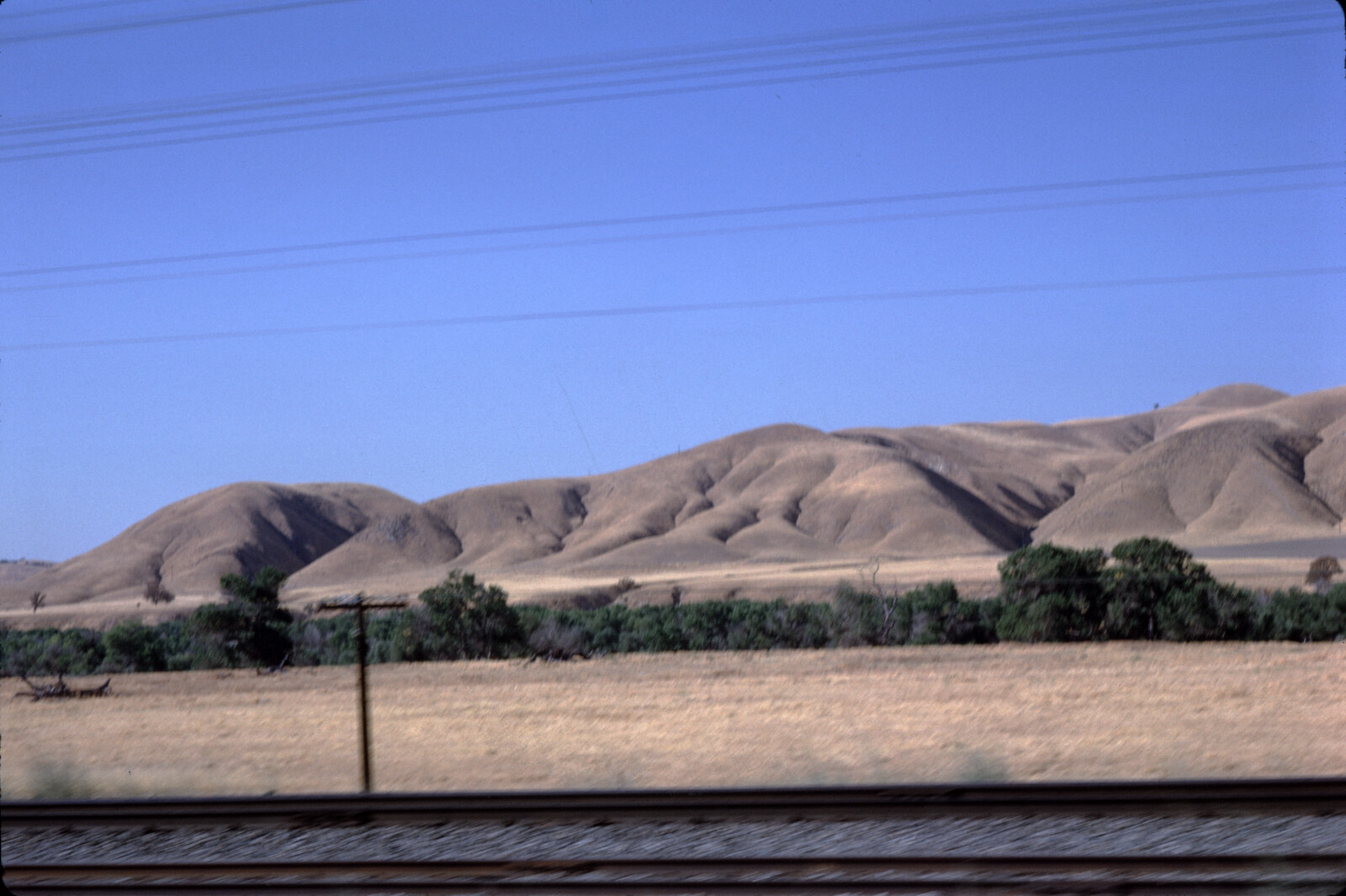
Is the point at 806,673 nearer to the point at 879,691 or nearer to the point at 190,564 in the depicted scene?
the point at 879,691

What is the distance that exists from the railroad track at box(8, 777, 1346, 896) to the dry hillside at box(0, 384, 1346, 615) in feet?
231

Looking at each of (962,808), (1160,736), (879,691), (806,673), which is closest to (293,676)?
(806,673)

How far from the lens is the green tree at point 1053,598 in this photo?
36.6 metres

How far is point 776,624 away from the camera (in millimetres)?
40844

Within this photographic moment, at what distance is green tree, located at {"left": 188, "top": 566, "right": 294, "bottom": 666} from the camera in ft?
127

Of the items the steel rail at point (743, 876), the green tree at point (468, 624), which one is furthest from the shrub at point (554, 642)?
the steel rail at point (743, 876)

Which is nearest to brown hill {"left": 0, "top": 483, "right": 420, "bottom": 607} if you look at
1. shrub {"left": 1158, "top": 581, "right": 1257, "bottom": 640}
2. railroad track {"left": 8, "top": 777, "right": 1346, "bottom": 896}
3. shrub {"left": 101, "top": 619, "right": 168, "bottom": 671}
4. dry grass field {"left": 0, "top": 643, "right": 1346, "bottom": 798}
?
shrub {"left": 101, "top": 619, "right": 168, "bottom": 671}

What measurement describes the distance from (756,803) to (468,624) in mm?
28712

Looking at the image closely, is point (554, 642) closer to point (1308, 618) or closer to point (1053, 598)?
point (1053, 598)

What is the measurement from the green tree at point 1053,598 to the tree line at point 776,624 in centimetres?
4

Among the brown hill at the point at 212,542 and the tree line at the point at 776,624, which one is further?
the brown hill at the point at 212,542

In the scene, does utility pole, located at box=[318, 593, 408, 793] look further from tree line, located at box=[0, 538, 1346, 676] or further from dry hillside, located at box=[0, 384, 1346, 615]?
dry hillside, located at box=[0, 384, 1346, 615]

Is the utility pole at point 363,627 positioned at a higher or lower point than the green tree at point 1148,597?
higher

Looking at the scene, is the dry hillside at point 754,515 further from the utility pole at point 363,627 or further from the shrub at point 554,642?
the utility pole at point 363,627
